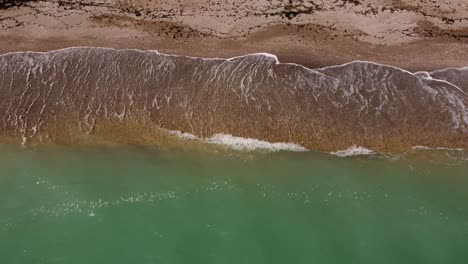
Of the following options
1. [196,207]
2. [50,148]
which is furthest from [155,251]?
[50,148]

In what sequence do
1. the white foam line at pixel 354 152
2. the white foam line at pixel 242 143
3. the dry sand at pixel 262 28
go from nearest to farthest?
the white foam line at pixel 354 152
the white foam line at pixel 242 143
the dry sand at pixel 262 28

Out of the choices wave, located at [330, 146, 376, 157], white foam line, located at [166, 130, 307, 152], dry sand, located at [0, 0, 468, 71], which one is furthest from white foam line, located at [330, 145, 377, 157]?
dry sand, located at [0, 0, 468, 71]

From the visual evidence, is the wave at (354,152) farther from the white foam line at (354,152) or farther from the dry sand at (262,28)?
the dry sand at (262,28)

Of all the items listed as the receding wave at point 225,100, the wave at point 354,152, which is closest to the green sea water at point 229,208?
the wave at point 354,152

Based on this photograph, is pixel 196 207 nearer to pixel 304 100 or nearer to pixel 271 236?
pixel 271 236

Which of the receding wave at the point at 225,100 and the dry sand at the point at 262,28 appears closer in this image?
the receding wave at the point at 225,100

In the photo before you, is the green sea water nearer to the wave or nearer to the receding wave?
the wave
